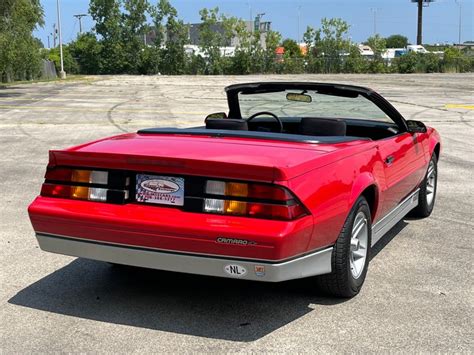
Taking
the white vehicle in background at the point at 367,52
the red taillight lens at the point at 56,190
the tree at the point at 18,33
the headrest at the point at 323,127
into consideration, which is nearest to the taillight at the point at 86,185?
the red taillight lens at the point at 56,190

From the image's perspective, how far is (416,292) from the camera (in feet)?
14.2

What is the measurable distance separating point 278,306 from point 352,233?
0.69 meters

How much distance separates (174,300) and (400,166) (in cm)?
218

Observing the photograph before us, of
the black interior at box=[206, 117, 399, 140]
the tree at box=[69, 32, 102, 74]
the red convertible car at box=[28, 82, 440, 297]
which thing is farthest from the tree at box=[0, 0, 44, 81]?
the tree at box=[69, 32, 102, 74]

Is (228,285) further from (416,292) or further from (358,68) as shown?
(358,68)

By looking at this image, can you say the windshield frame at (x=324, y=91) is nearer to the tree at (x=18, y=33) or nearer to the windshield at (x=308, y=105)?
the windshield at (x=308, y=105)

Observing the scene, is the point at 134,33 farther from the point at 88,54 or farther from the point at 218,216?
the point at 218,216

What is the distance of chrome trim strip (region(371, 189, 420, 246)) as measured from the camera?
4.63 m

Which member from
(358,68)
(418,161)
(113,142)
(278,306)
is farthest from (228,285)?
(358,68)

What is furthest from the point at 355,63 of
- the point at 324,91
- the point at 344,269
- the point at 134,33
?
the point at 344,269

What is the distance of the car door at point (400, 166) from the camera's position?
472 centimetres

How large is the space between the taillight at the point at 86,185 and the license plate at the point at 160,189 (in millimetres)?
97

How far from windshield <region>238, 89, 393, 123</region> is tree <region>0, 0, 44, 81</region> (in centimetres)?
2298

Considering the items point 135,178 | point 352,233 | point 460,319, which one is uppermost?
point 135,178
